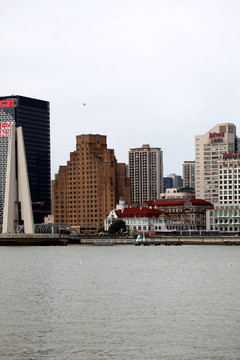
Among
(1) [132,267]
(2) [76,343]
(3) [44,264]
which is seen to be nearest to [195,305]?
(2) [76,343]

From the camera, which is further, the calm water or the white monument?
the white monument

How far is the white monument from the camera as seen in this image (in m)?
188

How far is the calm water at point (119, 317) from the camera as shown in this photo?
4653 cm

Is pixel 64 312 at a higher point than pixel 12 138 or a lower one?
lower

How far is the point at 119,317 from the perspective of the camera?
189ft

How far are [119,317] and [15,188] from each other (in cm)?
13602

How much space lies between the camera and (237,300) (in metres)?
67.4

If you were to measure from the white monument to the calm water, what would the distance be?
312 feet

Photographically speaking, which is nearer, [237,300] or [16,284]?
[237,300]

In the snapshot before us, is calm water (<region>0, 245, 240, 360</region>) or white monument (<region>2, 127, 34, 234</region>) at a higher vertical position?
white monument (<region>2, 127, 34, 234</region>)

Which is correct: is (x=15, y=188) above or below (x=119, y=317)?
above

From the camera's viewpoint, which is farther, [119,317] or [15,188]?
[15,188]

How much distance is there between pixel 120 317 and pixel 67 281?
29159 millimetres

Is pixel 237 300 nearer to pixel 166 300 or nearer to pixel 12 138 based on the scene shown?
pixel 166 300
